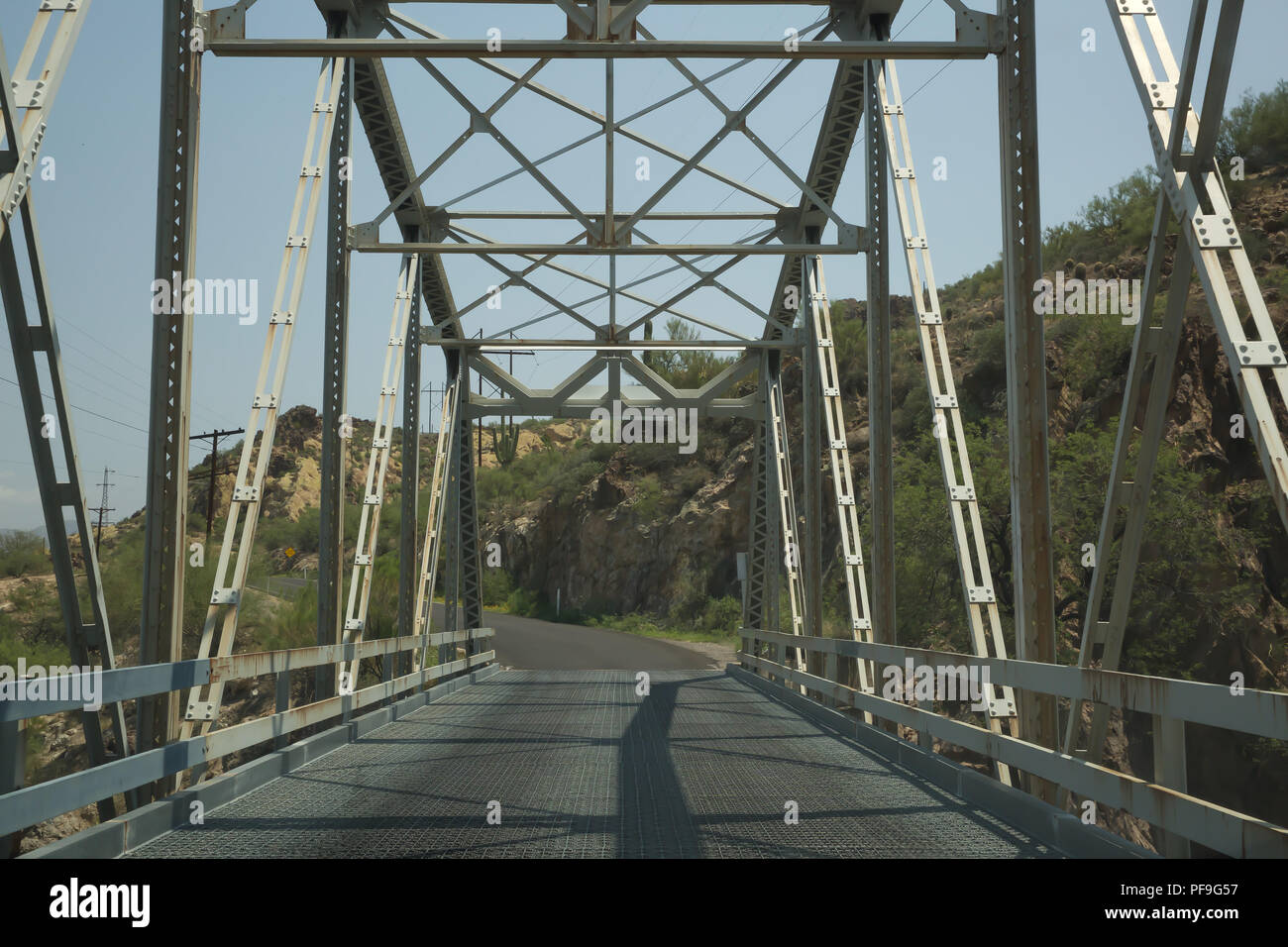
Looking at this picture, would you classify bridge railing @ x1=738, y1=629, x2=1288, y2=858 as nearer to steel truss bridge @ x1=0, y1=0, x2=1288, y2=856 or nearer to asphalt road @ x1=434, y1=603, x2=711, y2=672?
steel truss bridge @ x1=0, y1=0, x2=1288, y2=856

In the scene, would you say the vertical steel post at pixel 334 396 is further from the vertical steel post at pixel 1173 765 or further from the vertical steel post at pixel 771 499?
the vertical steel post at pixel 771 499

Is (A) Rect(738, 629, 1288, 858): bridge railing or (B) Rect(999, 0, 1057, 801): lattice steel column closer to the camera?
(A) Rect(738, 629, 1288, 858): bridge railing

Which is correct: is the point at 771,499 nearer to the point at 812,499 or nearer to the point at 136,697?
the point at 812,499

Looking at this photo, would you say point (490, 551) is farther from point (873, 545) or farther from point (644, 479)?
point (873, 545)

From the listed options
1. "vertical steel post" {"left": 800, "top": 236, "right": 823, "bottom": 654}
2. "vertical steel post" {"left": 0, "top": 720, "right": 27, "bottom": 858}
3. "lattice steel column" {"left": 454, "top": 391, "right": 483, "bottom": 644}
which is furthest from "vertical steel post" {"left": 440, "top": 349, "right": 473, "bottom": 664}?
"vertical steel post" {"left": 0, "top": 720, "right": 27, "bottom": 858}

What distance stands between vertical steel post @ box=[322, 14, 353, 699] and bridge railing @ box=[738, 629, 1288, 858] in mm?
6166

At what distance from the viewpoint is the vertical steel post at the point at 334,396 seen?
39.6 feet

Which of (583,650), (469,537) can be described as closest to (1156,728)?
(469,537)

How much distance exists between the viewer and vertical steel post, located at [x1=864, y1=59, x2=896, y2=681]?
1237 cm

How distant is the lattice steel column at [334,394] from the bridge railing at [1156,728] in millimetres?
6164

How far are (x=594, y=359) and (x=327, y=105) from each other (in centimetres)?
1069

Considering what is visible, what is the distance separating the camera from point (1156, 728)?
5.34m

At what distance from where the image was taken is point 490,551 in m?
64.4
